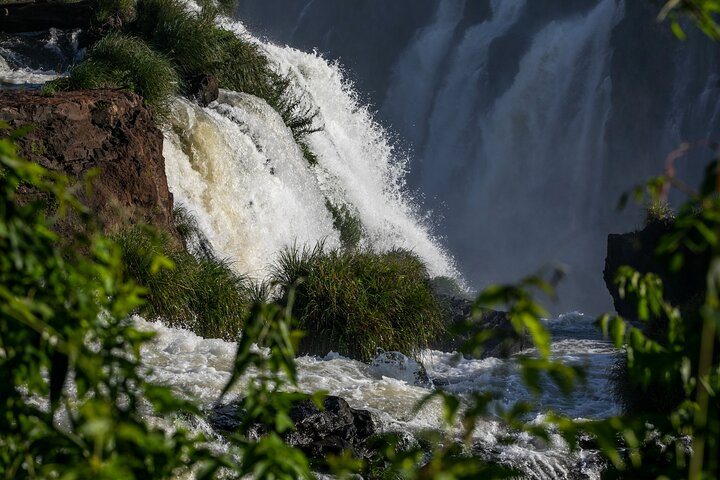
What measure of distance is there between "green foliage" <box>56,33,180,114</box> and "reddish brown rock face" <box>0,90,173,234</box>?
1.70 m

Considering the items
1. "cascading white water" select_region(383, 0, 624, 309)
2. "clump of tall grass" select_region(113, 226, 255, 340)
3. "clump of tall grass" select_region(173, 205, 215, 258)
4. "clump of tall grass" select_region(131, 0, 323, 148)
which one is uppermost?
"cascading white water" select_region(383, 0, 624, 309)

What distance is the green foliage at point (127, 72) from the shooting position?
12.4 meters

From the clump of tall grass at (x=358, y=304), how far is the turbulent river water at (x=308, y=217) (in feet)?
1.73

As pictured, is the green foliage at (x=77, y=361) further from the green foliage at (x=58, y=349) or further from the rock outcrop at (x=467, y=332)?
the rock outcrop at (x=467, y=332)

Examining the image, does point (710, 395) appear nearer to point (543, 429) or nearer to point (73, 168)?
point (543, 429)

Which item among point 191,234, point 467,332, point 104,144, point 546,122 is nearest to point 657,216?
point 467,332

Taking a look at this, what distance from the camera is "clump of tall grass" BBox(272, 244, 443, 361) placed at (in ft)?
33.2

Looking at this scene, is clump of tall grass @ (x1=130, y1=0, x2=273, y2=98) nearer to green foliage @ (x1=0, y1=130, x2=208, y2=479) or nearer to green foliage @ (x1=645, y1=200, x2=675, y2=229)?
green foliage @ (x1=645, y1=200, x2=675, y2=229)

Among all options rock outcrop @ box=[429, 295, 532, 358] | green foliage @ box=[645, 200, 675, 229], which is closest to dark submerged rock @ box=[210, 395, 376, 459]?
rock outcrop @ box=[429, 295, 532, 358]

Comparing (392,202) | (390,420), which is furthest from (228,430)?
(392,202)

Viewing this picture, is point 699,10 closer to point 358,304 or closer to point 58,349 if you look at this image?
point 58,349

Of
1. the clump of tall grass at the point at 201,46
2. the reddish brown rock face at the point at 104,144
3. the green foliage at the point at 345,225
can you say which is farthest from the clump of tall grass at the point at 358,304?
the clump of tall grass at the point at 201,46

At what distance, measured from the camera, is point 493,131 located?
108 ft

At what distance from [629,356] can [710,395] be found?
0.17 metres
